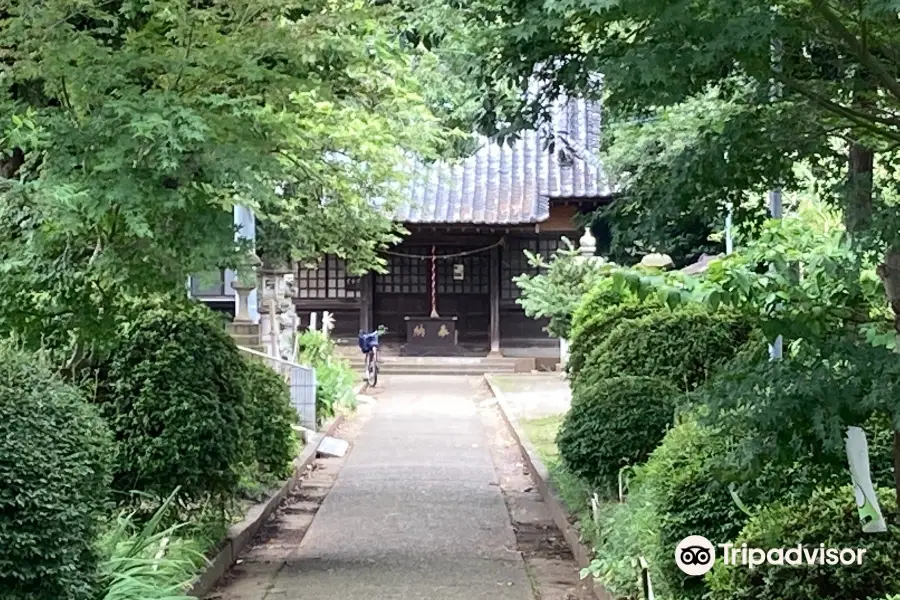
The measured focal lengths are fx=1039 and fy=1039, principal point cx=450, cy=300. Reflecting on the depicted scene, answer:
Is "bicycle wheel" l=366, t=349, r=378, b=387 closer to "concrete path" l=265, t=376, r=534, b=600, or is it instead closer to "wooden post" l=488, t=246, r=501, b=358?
"wooden post" l=488, t=246, r=501, b=358

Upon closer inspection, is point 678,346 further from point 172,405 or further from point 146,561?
point 146,561

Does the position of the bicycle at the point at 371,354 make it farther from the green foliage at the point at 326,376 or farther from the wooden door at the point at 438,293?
the wooden door at the point at 438,293

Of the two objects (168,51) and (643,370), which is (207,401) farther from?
(643,370)

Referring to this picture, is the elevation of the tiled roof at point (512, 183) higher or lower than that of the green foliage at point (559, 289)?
higher

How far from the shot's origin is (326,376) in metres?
17.3

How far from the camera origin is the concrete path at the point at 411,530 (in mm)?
7055

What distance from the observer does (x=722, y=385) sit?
2.95m

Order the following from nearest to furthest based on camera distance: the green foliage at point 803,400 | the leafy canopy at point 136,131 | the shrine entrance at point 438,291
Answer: the green foliage at point 803,400, the leafy canopy at point 136,131, the shrine entrance at point 438,291

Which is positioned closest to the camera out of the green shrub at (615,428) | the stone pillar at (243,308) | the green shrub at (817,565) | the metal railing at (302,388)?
the green shrub at (817,565)

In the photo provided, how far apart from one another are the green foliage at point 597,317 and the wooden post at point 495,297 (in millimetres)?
13547

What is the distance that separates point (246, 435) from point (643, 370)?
357cm

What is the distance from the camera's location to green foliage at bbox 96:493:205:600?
5.36 metres

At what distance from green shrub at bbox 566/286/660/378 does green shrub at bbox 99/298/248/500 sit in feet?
14.6

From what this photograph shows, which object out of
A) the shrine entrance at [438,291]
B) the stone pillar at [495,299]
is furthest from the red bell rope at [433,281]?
the stone pillar at [495,299]
